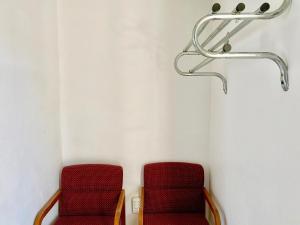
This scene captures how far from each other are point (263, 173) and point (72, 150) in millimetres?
1556

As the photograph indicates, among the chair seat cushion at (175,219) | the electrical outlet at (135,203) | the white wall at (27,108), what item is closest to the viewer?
the white wall at (27,108)

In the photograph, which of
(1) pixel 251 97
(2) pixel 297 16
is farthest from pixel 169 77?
(2) pixel 297 16

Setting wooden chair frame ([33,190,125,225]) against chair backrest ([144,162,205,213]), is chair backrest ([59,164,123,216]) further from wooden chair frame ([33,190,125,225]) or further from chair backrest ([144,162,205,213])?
chair backrest ([144,162,205,213])

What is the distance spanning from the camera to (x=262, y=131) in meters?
1.10

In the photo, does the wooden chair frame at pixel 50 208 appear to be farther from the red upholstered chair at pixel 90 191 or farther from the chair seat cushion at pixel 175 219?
the chair seat cushion at pixel 175 219

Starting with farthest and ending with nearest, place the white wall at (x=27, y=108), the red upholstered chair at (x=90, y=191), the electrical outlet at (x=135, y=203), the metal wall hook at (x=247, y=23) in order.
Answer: the electrical outlet at (x=135, y=203)
the red upholstered chair at (x=90, y=191)
the white wall at (x=27, y=108)
the metal wall hook at (x=247, y=23)

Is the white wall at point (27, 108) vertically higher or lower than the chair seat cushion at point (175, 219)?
higher

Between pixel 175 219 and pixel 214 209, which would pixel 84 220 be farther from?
pixel 214 209

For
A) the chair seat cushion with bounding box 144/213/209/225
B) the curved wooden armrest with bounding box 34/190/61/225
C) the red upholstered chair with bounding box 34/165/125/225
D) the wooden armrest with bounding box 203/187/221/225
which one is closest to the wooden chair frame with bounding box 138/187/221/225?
the wooden armrest with bounding box 203/187/221/225

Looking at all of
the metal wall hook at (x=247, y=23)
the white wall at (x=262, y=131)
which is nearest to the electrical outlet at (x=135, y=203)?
the white wall at (x=262, y=131)

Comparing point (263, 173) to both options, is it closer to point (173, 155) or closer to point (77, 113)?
point (173, 155)

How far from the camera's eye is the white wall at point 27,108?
4.28 ft

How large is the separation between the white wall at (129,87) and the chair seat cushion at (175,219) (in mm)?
335

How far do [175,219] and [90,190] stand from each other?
702 millimetres
